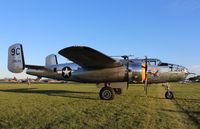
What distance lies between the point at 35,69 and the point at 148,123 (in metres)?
15.1

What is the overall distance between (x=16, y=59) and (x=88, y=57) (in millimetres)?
7554

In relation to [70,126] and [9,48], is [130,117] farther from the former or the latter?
[9,48]

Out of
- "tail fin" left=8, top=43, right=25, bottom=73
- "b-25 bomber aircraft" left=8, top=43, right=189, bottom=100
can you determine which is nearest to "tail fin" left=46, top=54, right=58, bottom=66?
"tail fin" left=8, top=43, right=25, bottom=73

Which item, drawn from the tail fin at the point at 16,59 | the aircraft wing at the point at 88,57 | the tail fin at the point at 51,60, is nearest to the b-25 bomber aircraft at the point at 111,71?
the aircraft wing at the point at 88,57

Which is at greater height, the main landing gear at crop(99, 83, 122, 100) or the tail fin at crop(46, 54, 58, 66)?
the tail fin at crop(46, 54, 58, 66)

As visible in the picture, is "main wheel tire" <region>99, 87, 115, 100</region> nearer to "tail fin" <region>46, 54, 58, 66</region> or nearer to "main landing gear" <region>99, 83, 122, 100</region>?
"main landing gear" <region>99, 83, 122, 100</region>

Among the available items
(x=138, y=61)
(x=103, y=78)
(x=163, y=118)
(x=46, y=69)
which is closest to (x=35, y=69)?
(x=46, y=69)

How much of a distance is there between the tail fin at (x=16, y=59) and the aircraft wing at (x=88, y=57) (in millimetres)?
5832

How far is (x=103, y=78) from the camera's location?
19047mm

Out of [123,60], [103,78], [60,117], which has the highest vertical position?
[123,60]

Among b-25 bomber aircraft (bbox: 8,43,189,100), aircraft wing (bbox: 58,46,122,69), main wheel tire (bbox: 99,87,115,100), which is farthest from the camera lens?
main wheel tire (bbox: 99,87,115,100)

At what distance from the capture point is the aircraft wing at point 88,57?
16.6 m

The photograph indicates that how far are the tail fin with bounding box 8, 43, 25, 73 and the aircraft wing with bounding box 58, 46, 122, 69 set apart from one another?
5.83m

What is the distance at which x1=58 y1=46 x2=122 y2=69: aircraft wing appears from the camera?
54.5 feet
